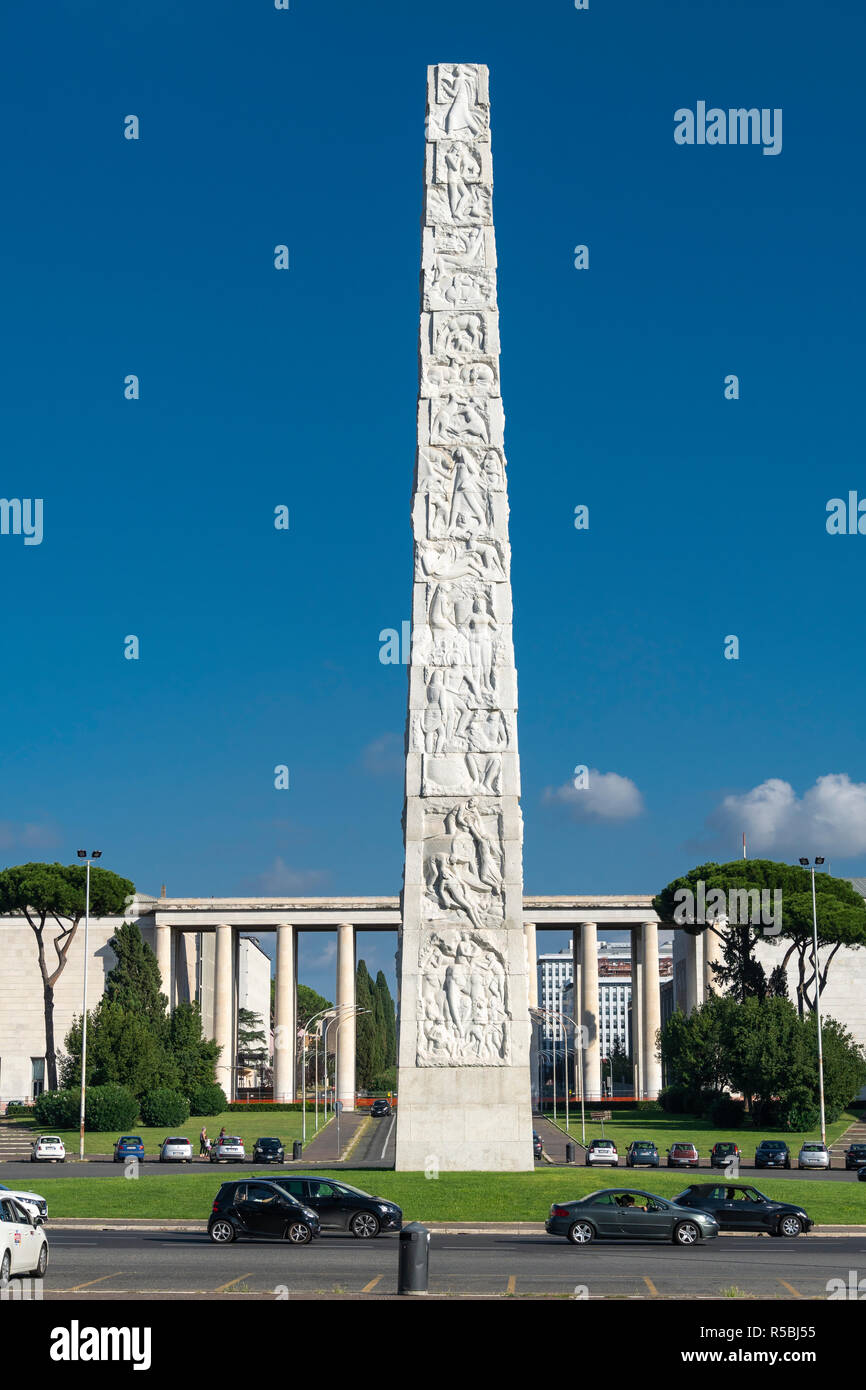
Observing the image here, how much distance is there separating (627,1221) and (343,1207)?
553 cm

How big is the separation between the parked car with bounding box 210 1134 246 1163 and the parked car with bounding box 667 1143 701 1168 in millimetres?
19638

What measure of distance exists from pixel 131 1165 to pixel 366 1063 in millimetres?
105890

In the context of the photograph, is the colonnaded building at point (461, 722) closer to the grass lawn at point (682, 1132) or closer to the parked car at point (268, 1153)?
the parked car at point (268, 1153)

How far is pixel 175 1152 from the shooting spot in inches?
2680

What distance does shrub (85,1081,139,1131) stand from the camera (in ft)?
264

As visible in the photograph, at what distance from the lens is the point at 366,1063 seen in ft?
489

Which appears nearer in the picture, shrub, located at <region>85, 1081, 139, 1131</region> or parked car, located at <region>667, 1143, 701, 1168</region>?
parked car, located at <region>667, 1143, 701, 1168</region>

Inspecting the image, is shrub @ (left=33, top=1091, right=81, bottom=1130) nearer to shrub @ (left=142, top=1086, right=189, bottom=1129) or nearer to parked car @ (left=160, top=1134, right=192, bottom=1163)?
shrub @ (left=142, top=1086, right=189, bottom=1129)

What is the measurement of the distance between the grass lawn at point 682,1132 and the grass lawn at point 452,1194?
31299mm

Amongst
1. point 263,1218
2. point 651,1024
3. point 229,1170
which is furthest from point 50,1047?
point 263,1218

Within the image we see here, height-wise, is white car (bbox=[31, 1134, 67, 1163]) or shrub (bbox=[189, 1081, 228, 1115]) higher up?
white car (bbox=[31, 1134, 67, 1163])

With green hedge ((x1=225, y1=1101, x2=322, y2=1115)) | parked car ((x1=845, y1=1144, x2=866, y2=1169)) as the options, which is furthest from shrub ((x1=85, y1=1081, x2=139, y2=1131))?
parked car ((x1=845, y1=1144, x2=866, y2=1169))

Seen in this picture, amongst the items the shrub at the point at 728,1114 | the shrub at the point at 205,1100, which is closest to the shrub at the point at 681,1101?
the shrub at the point at 728,1114
